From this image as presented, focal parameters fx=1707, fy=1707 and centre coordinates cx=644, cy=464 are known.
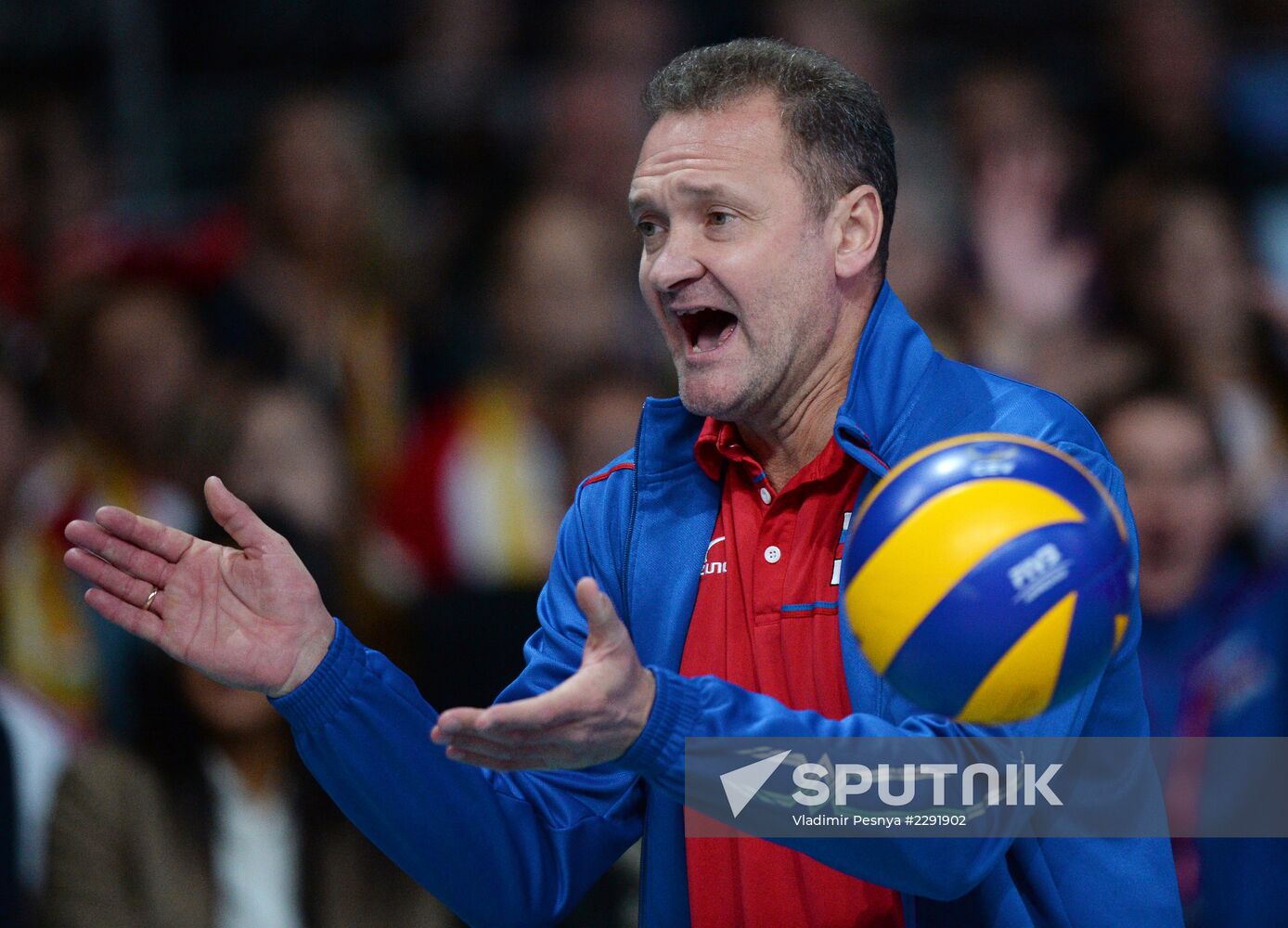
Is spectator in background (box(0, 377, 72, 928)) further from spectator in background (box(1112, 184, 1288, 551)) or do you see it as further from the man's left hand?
spectator in background (box(1112, 184, 1288, 551))

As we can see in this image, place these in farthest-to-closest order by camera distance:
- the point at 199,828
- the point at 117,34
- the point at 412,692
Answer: the point at 117,34
the point at 199,828
the point at 412,692

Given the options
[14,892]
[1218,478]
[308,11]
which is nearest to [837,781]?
[14,892]

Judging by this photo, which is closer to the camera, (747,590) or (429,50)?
(747,590)

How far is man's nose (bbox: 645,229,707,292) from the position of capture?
10.7 ft

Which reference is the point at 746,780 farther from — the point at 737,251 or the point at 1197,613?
the point at 1197,613

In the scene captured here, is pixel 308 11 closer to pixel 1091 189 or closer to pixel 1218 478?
pixel 1091 189

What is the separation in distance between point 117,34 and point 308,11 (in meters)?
0.96

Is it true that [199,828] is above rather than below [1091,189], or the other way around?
below

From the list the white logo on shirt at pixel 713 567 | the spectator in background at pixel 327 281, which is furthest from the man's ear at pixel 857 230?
the spectator in background at pixel 327 281

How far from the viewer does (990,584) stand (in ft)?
8.57

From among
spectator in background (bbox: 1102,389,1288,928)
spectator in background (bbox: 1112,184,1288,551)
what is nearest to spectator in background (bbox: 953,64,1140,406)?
spectator in background (bbox: 1112,184,1288,551)

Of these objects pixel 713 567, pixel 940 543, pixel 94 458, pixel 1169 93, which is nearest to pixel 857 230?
pixel 713 567

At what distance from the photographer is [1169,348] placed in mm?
6273

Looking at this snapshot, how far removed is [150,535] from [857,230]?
148cm
